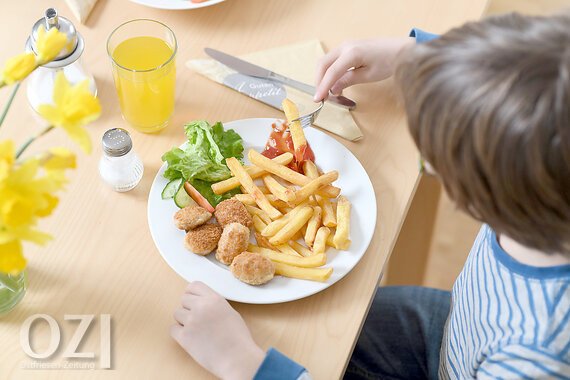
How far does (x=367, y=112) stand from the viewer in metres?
1.30

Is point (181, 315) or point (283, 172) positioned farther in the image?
point (283, 172)

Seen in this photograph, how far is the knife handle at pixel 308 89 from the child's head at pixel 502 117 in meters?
0.49

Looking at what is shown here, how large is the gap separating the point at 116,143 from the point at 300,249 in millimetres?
391

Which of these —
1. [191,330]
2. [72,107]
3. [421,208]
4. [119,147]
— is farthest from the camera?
[421,208]

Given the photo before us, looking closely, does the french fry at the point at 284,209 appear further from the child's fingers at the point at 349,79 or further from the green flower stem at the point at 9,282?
the green flower stem at the point at 9,282

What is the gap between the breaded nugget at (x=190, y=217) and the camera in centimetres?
106

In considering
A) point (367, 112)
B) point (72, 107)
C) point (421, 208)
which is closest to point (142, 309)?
point (72, 107)

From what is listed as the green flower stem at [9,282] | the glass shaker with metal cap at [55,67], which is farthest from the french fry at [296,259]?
the glass shaker with metal cap at [55,67]

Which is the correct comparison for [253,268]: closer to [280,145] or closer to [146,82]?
[280,145]

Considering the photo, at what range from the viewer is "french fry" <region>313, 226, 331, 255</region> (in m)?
1.05

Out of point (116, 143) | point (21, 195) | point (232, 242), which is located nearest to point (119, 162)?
point (116, 143)

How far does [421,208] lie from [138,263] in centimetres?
100

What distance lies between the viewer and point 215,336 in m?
0.96

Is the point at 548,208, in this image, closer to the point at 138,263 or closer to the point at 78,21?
the point at 138,263
